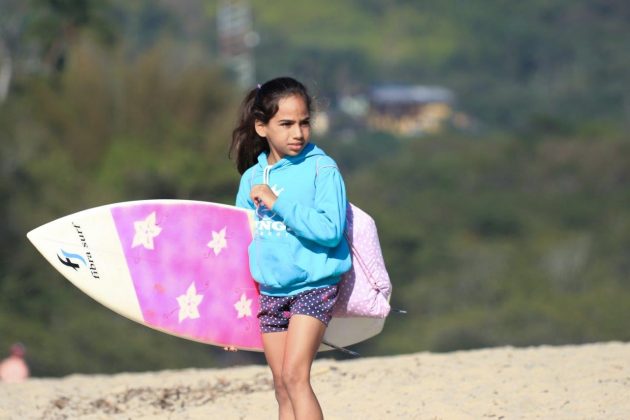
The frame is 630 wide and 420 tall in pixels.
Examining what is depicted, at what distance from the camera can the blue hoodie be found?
Result: 516 centimetres

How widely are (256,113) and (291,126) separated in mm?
189

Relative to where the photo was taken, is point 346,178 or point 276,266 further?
point 346,178

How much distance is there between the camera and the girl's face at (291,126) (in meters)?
5.28

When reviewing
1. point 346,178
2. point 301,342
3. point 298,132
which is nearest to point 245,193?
point 298,132

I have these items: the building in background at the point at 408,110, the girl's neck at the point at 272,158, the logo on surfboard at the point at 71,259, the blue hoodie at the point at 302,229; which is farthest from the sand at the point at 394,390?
the building in background at the point at 408,110

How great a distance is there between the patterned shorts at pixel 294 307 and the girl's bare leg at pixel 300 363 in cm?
3

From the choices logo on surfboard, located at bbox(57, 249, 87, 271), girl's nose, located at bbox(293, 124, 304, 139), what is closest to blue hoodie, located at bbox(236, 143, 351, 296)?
girl's nose, located at bbox(293, 124, 304, 139)

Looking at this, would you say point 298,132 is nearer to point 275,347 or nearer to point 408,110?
point 275,347

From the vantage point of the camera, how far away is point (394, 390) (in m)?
7.46

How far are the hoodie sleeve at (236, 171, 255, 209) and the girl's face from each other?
25 centimetres

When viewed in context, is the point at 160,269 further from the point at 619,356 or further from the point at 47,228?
the point at 619,356

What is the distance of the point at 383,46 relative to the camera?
126000mm

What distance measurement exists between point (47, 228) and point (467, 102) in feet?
366

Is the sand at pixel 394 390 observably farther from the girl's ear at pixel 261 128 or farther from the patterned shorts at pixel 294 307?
the girl's ear at pixel 261 128
